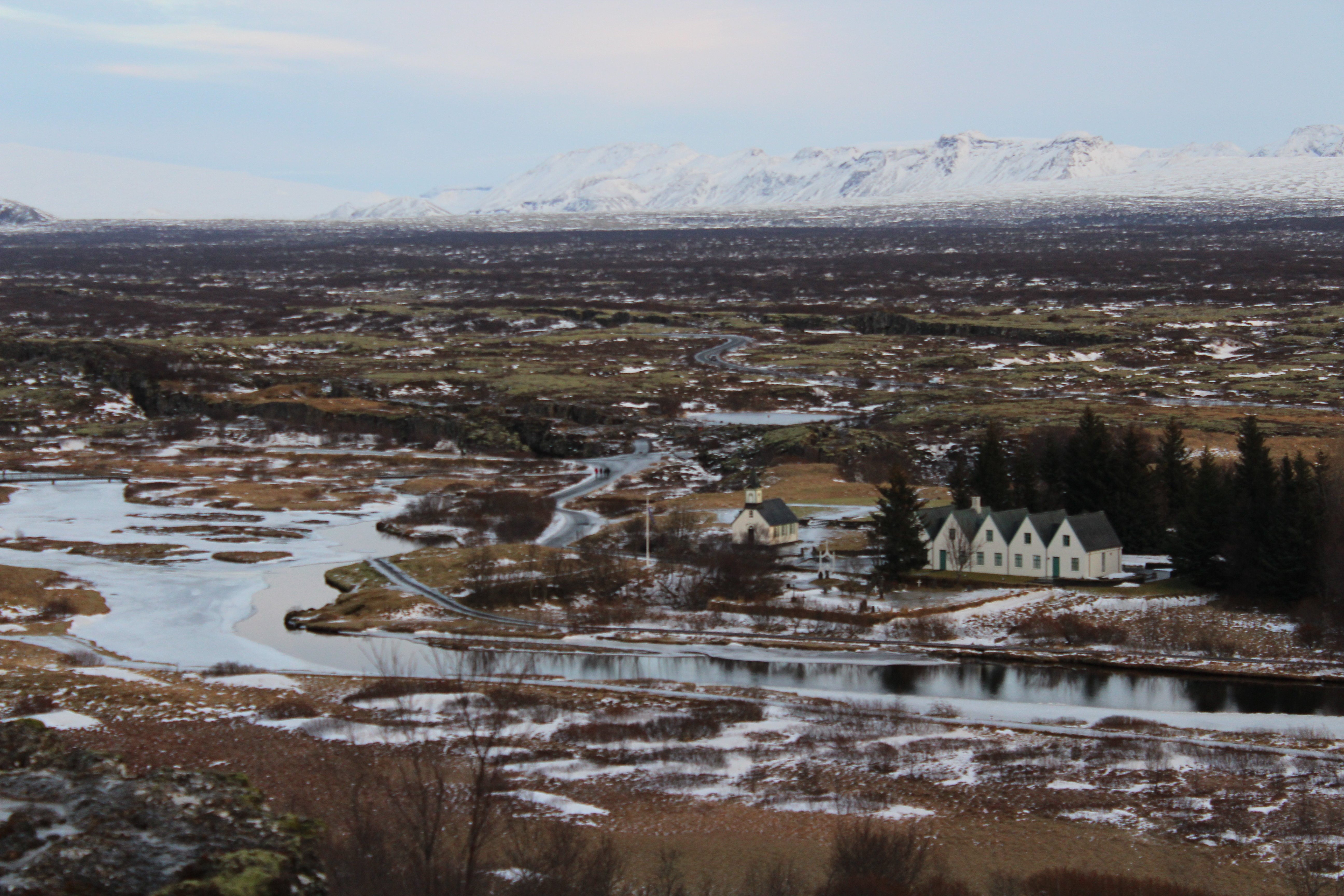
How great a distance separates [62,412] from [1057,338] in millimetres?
129898

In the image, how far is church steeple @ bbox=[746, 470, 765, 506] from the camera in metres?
72.6

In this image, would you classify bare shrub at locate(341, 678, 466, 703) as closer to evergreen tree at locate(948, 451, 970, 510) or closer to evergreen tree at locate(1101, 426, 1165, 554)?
evergreen tree at locate(948, 451, 970, 510)

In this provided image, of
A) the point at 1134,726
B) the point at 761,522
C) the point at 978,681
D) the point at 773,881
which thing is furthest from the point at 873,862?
the point at 761,522

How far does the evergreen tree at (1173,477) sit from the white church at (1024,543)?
7.00 meters

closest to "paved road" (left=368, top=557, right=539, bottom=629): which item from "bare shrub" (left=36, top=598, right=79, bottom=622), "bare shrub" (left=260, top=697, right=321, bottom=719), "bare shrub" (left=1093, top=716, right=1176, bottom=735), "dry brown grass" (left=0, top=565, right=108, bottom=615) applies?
"dry brown grass" (left=0, top=565, right=108, bottom=615)

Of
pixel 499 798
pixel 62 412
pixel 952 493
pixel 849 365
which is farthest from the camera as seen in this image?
pixel 849 365

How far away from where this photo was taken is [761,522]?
235 ft

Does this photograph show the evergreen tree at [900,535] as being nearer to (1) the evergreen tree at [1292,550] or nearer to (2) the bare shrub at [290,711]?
(1) the evergreen tree at [1292,550]

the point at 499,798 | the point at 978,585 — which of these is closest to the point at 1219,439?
the point at 978,585

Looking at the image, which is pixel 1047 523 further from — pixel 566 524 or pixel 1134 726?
pixel 566 524

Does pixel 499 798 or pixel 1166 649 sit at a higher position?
pixel 499 798

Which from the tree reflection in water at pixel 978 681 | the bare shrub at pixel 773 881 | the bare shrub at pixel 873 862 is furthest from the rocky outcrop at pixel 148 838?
the tree reflection in water at pixel 978 681

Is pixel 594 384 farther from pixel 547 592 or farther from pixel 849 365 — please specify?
pixel 547 592

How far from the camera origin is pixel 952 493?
7150cm
